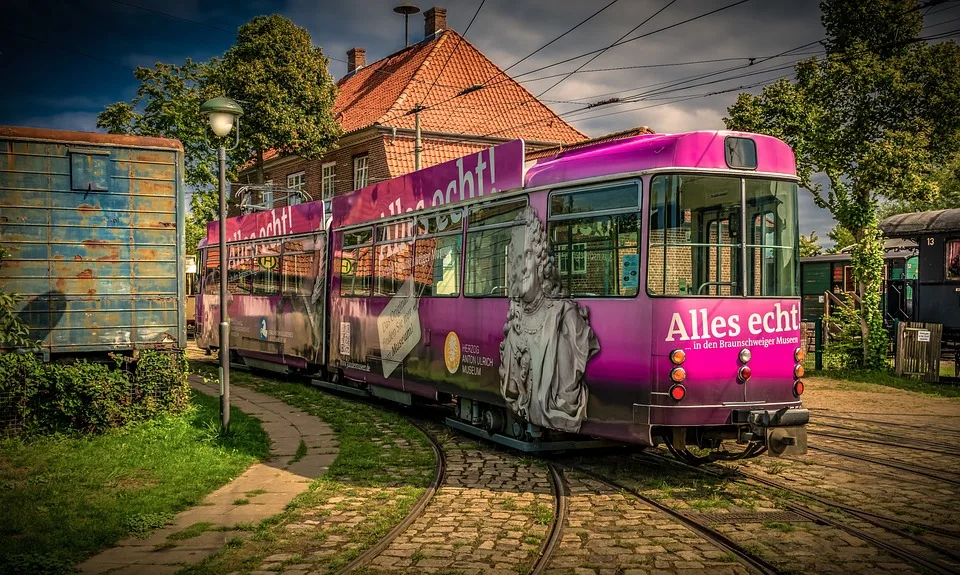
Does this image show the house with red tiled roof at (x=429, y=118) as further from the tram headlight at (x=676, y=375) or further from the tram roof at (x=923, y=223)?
the tram headlight at (x=676, y=375)

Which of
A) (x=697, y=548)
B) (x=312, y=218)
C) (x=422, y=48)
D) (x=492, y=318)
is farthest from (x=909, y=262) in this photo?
(x=697, y=548)

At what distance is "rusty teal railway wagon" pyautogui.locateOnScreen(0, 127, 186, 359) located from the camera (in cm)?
1109

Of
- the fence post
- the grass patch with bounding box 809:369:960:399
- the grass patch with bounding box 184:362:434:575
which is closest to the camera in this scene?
the grass patch with bounding box 184:362:434:575

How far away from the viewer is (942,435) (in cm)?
1156

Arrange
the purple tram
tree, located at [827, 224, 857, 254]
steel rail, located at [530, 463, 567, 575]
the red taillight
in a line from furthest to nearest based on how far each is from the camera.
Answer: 1. tree, located at [827, 224, 857, 254]
2. the purple tram
3. the red taillight
4. steel rail, located at [530, 463, 567, 575]

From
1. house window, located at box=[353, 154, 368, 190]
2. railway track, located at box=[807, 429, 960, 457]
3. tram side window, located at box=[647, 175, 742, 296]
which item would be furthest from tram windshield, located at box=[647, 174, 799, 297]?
house window, located at box=[353, 154, 368, 190]

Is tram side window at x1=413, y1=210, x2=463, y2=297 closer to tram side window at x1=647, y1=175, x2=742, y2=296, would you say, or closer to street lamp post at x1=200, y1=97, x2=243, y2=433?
street lamp post at x1=200, y1=97, x2=243, y2=433

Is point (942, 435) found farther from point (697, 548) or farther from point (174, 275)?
→ point (174, 275)

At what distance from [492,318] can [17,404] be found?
19.4ft

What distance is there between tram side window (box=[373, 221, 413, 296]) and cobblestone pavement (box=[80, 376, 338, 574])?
7.73 ft

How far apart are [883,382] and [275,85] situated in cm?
2252

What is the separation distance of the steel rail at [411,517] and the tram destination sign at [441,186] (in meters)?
3.29

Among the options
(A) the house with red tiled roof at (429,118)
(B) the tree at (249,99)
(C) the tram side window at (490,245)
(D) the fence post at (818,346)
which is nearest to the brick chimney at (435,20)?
(A) the house with red tiled roof at (429,118)

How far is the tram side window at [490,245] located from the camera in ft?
32.6
